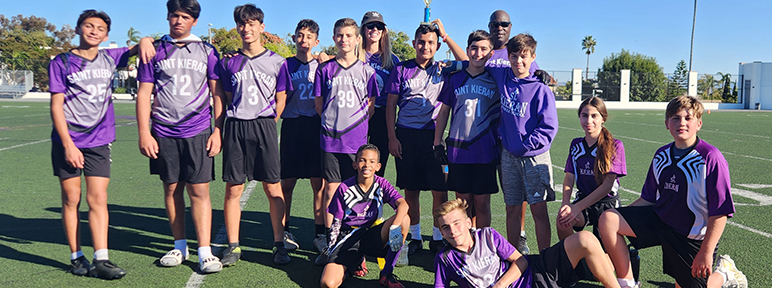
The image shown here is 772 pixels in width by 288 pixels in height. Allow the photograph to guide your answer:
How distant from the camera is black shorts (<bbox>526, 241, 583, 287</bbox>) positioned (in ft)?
10.7

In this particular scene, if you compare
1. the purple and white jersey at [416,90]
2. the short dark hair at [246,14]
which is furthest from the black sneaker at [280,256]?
the short dark hair at [246,14]

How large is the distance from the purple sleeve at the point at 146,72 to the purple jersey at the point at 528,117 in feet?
8.67

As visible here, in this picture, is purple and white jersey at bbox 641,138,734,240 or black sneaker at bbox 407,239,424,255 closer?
purple and white jersey at bbox 641,138,734,240

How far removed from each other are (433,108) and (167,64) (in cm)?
216

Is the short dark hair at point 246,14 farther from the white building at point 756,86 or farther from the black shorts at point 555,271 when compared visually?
the white building at point 756,86

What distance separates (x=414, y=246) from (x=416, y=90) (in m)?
1.34

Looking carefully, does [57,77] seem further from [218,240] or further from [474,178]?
[474,178]

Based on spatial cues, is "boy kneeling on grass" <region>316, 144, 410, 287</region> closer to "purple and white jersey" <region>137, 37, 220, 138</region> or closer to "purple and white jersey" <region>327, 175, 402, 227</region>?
"purple and white jersey" <region>327, 175, 402, 227</region>

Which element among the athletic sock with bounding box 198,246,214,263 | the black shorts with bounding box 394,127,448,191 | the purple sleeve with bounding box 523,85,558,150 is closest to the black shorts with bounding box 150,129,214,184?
the athletic sock with bounding box 198,246,214,263

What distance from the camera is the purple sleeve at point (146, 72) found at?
13.3ft

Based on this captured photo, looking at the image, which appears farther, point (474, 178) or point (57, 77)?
point (474, 178)

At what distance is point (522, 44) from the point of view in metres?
3.93

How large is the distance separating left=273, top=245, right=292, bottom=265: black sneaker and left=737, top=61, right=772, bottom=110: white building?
4763cm

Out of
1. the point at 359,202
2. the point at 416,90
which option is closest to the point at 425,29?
the point at 416,90
